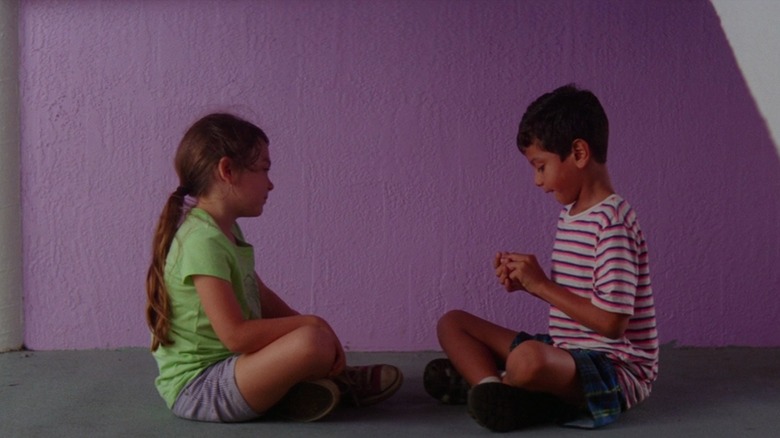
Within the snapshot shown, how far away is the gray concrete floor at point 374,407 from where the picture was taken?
2.00m

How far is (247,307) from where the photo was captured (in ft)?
7.07

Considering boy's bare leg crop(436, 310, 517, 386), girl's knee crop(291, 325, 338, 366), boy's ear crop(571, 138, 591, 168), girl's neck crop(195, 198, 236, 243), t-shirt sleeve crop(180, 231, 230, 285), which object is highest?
boy's ear crop(571, 138, 591, 168)

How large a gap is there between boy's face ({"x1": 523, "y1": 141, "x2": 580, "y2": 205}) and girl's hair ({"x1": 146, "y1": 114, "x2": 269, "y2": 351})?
0.68 metres

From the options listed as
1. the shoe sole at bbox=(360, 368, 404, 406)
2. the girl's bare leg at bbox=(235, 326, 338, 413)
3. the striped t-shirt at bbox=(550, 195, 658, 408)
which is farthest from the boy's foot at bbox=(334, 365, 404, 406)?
the striped t-shirt at bbox=(550, 195, 658, 408)

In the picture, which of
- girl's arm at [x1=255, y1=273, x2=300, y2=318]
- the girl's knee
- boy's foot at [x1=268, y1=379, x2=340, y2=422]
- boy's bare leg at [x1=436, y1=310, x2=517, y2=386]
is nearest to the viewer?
the girl's knee

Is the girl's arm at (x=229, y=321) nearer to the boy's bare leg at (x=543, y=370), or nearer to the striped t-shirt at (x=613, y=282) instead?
the boy's bare leg at (x=543, y=370)

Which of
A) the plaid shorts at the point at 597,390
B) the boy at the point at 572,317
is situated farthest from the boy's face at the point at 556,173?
the plaid shorts at the point at 597,390

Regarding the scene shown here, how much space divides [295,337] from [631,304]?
77 cm

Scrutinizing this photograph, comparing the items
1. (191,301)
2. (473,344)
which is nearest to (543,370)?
(473,344)

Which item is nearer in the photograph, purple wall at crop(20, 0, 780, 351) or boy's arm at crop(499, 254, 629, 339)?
boy's arm at crop(499, 254, 629, 339)

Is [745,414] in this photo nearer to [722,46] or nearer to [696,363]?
[696,363]

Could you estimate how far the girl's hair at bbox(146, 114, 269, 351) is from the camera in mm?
2086

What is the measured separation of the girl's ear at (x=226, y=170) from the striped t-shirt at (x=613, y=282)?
831 millimetres

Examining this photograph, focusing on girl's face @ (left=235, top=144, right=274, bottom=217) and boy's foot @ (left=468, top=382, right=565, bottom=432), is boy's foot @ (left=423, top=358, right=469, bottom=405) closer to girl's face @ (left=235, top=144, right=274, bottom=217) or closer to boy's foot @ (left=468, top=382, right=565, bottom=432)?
boy's foot @ (left=468, top=382, right=565, bottom=432)
